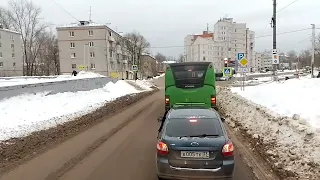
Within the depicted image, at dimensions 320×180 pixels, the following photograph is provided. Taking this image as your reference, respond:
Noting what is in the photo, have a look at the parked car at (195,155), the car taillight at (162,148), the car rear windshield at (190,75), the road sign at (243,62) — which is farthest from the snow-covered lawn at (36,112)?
the road sign at (243,62)

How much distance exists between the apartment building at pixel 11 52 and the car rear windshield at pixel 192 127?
71.1m

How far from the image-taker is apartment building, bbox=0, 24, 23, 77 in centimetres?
7302

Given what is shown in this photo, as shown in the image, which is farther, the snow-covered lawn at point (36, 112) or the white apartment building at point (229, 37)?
the white apartment building at point (229, 37)

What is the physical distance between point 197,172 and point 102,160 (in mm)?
3063

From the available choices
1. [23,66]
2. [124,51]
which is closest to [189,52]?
[124,51]

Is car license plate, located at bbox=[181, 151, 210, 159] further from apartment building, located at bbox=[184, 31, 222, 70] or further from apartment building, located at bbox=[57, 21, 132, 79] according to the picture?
apartment building, located at bbox=[184, 31, 222, 70]

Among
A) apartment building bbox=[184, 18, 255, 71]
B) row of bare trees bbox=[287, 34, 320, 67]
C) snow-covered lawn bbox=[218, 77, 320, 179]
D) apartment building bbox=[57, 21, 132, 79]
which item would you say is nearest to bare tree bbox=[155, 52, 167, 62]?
apartment building bbox=[184, 18, 255, 71]

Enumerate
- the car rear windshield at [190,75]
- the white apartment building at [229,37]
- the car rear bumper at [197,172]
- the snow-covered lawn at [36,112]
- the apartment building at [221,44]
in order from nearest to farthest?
the car rear bumper at [197,172] → the snow-covered lawn at [36,112] → the car rear windshield at [190,75] → the apartment building at [221,44] → the white apartment building at [229,37]

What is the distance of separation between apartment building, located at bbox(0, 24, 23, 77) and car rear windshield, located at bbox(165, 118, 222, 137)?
71.1 meters

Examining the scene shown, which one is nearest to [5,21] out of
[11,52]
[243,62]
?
[11,52]

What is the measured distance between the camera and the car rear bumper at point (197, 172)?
5453 millimetres

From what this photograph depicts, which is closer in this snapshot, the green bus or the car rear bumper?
the car rear bumper

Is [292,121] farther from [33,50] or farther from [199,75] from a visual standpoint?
[33,50]

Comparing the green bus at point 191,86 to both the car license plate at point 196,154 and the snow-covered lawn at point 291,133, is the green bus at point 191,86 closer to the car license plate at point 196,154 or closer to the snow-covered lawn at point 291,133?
the snow-covered lawn at point 291,133
